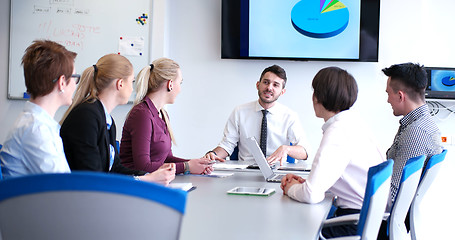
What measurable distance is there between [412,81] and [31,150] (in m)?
2.32

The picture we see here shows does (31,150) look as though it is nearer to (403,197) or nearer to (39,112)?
(39,112)

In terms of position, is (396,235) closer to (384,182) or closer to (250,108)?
(384,182)

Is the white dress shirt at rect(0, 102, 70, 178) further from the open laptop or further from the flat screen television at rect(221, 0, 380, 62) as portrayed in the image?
the flat screen television at rect(221, 0, 380, 62)

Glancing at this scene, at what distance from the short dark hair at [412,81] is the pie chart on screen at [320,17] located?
1.86 metres

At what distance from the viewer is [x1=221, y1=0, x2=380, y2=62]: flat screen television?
190 inches

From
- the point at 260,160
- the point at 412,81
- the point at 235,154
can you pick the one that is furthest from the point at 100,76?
the point at 235,154

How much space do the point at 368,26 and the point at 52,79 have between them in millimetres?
3753

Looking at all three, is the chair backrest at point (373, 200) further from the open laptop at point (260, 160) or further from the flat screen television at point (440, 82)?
the flat screen television at point (440, 82)

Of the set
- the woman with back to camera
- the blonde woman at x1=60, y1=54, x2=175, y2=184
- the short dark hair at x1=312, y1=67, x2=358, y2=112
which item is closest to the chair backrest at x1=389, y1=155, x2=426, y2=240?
the woman with back to camera

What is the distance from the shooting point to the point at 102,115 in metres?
2.28

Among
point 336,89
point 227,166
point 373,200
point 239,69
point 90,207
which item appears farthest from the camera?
point 239,69

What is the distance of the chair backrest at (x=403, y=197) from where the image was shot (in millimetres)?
2108

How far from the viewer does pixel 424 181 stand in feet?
8.46

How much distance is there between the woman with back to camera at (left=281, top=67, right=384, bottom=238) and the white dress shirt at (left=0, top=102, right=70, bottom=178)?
106 cm
